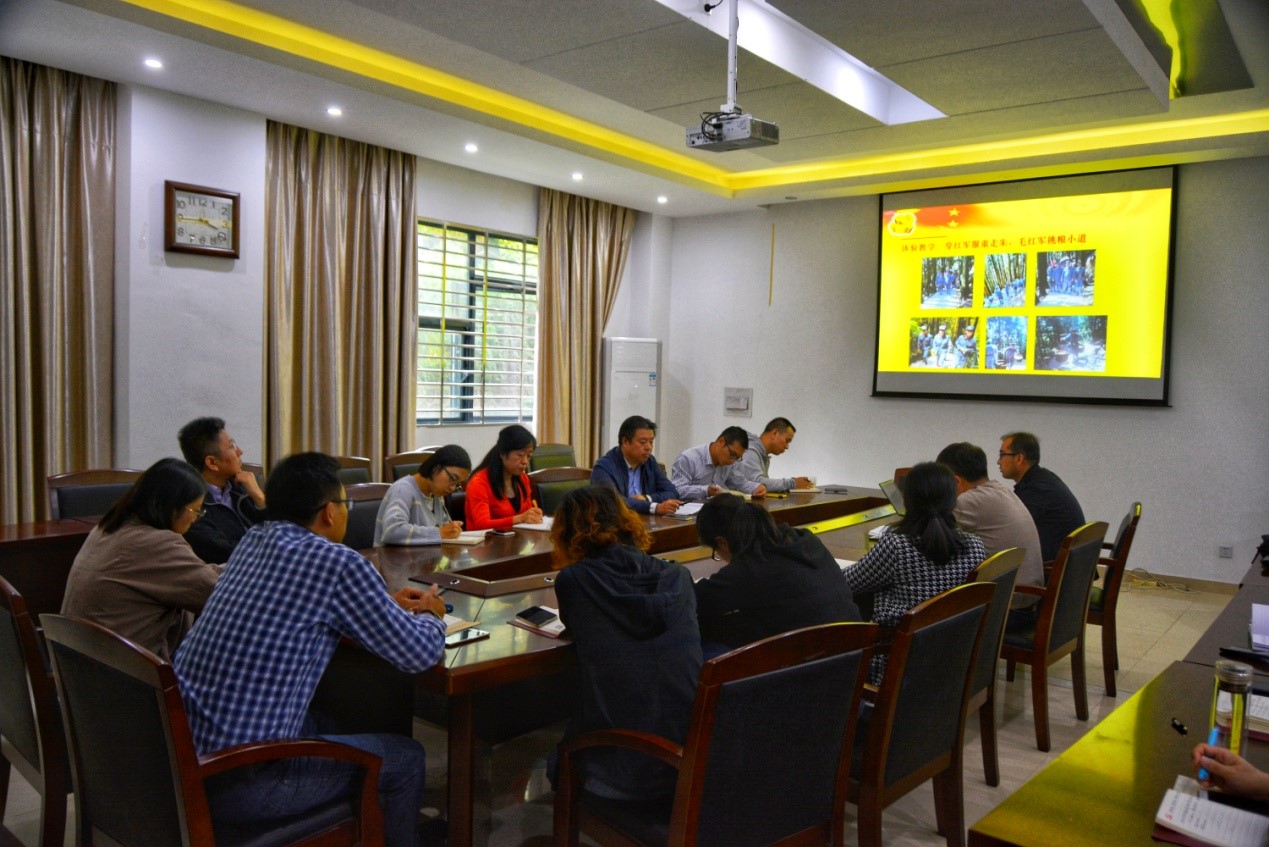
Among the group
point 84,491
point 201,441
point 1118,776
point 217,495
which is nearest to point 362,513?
point 217,495

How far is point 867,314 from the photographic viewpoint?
7.31 m

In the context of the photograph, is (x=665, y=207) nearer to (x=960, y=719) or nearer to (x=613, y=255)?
(x=613, y=255)

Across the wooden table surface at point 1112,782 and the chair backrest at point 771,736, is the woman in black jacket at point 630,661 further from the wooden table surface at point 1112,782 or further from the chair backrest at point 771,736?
the wooden table surface at point 1112,782

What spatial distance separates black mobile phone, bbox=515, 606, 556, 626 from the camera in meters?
2.34

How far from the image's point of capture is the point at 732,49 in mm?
4031

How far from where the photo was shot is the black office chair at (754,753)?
1.66 metres

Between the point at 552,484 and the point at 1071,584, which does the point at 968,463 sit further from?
the point at 552,484

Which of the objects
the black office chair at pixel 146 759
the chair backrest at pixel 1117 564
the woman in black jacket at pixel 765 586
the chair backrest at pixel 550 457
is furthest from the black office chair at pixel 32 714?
the chair backrest at pixel 1117 564

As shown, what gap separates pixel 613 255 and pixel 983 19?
15.0 feet

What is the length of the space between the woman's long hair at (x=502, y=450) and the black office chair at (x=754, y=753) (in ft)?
7.15

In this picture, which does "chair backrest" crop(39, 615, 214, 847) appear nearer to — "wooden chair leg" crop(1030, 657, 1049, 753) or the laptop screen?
"wooden chair leg" crop(1030, 657, 1049, 753)

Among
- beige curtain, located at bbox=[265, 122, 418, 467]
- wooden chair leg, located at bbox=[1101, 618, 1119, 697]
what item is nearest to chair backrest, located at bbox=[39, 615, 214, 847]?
wooden chair leg, located at bbox=[1101, 618, 1119, 697]

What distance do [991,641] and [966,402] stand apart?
176 inches

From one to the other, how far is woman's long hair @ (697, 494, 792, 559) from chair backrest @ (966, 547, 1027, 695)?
564 mm
